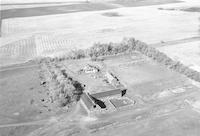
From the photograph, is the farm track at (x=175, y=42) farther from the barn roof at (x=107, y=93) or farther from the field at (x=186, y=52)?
the barn roof at (x=107, y=93)

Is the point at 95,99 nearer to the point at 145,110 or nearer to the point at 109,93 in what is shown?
the point at 109,93

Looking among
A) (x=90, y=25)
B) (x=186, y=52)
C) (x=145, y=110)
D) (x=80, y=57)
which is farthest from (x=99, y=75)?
(x=90, y=25)

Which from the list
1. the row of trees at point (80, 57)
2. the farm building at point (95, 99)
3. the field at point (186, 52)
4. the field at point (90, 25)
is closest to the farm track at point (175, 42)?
the field at point (186, 52)

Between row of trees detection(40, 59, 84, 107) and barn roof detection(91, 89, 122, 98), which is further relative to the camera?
barn roof detection(91, 89, 122, 98)

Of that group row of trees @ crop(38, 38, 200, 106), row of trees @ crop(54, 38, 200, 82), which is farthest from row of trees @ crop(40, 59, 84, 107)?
row of trees @ crop(54, 38, 200, 82)

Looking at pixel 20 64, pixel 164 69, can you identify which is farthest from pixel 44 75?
pixel 164 69

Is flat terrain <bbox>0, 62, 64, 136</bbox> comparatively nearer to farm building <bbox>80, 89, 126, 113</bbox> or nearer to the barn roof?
farm building <bbox>80, 89, 126, 113</bbox>

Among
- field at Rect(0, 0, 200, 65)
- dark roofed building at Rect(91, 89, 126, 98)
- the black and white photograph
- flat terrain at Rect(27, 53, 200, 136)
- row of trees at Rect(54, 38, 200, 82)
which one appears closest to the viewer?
flat terrain at Rect(27, 53, 200, 136)

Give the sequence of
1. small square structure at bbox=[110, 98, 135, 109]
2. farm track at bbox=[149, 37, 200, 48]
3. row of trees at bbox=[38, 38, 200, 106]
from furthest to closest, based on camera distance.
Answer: farm track at bbox=[149, 37, 200, 48]
row of trees at bbox=[38, 38, 200, 106]
small square structure at bbox=[110, 98, 135, 109]

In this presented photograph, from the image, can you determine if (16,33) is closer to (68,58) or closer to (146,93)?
(68,58)
